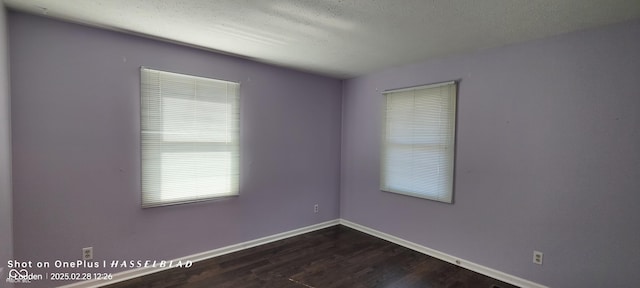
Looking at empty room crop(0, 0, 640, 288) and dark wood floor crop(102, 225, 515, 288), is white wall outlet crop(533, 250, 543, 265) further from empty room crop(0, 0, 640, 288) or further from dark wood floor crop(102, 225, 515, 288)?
dark wood floor crop(102, 225, 515, 288)

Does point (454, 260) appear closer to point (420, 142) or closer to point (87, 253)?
point (420, 142)

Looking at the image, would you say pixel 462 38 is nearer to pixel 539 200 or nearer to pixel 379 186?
pixel 539 200

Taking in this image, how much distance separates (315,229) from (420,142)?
193 centimetres

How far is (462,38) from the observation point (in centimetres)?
250

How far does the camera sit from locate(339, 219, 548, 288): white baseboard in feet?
8.42

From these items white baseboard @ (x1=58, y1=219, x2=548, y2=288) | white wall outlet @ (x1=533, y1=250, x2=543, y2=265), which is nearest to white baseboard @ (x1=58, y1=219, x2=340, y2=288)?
white baseboard @ (x1=58, y1=219, x2=548, y2=288)

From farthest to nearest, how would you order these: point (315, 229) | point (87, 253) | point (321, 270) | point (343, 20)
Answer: point (315, 229) → point (321, 270) → point (87, 253) → point (343, 20)

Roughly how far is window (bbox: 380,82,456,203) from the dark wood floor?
754mm

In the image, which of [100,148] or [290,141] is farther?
[290,141]

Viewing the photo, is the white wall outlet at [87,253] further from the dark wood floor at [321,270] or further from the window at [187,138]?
the window at [187,138]

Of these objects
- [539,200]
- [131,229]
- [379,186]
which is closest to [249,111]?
[131,229]

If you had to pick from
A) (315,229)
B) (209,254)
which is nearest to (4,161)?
(209,254)

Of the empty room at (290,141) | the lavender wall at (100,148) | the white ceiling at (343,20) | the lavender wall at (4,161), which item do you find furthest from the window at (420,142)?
the lavender wall at (4,161)

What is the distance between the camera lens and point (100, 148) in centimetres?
241
